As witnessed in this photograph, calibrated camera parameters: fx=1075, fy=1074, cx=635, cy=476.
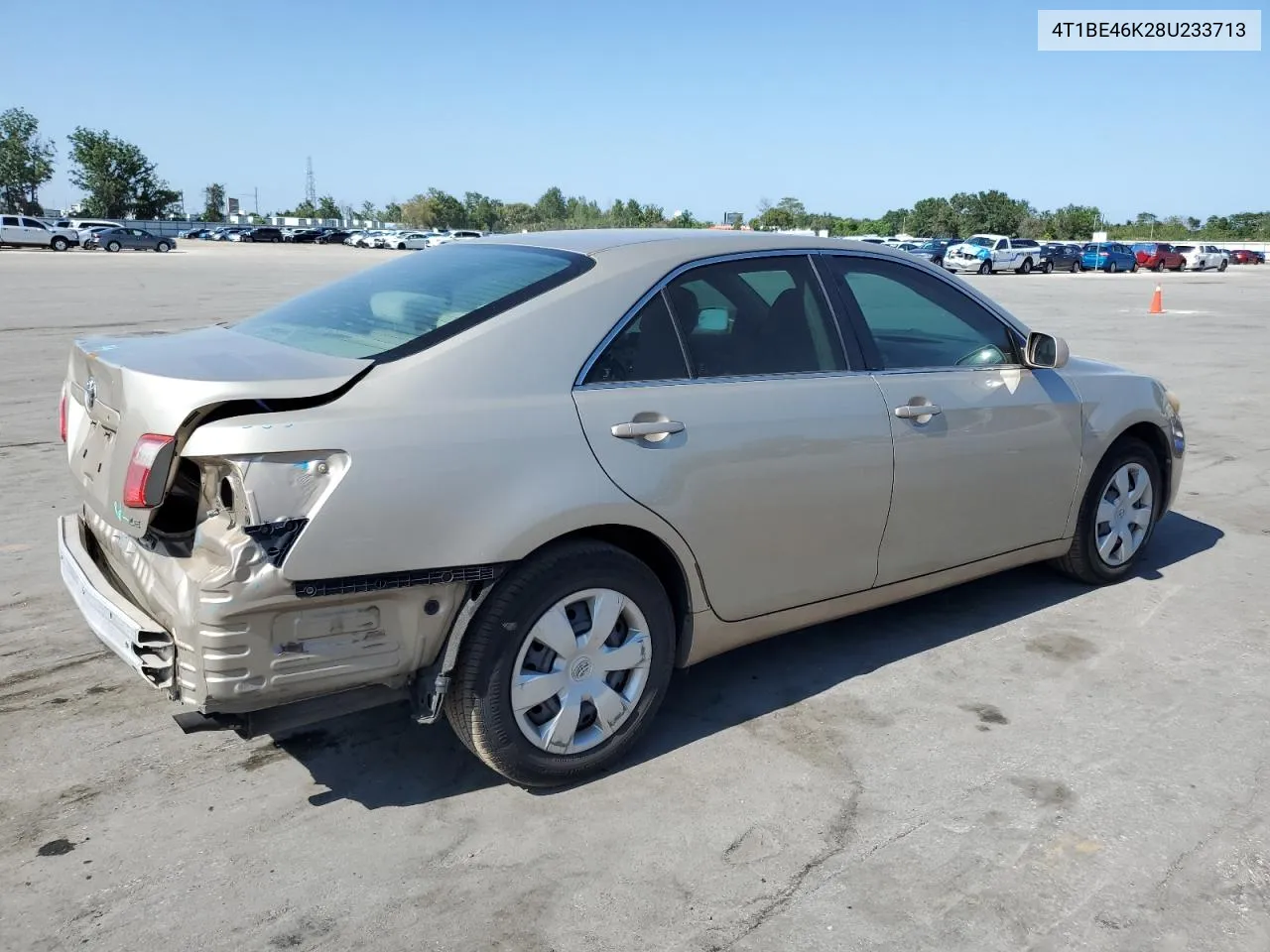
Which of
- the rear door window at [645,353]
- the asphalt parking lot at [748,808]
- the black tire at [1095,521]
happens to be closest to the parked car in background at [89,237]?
the asphalt parking lot at [748,808]

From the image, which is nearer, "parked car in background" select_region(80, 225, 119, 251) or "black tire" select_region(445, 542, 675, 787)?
"black tire" select_region(445, 542, 675, 787)

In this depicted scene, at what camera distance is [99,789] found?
3293 millimetres

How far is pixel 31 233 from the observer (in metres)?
50.5

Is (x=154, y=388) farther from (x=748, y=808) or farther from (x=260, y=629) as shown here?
(x=748, y=808)

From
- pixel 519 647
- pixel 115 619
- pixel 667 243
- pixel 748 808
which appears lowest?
pixel 748 808

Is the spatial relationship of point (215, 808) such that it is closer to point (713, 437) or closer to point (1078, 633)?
point (713, 437)

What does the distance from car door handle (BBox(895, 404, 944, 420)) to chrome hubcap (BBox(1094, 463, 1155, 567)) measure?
1402 millimetres

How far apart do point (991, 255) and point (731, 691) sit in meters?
46.1

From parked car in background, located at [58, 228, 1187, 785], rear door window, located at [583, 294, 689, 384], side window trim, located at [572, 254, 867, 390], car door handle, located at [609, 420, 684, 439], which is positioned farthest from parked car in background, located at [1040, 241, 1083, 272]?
car door handle, located at [609, 420, 684, 439]

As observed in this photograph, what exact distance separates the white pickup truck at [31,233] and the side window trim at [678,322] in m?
55.3

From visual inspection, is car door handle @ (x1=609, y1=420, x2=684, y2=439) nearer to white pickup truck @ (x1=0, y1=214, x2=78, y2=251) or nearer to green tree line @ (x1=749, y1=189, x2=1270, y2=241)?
white pickup truck @ (x1=0, y1=214, x2=78, y2=251)

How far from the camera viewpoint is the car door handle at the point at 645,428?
10.8 feet

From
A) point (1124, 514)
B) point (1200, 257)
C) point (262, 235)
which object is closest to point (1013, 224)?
point (1200, 257)

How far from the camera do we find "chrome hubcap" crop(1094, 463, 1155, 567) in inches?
200
